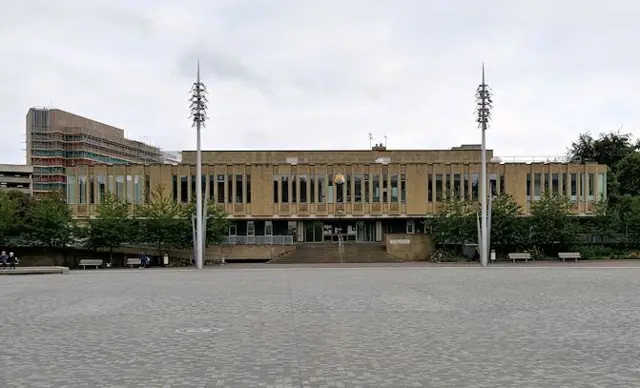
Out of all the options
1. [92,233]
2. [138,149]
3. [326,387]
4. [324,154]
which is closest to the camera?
[326,387]

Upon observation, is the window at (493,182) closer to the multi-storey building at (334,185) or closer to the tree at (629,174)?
the multi-storey building at (334,185)

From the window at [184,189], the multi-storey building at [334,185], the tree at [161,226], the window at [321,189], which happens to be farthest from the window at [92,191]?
the window at [321,189]

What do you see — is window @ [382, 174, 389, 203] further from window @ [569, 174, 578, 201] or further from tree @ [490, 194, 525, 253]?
window @ [569, 174, 578, 201]

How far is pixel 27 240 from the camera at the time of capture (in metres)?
45.8

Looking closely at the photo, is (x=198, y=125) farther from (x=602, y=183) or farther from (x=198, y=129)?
(x=602, y=183)

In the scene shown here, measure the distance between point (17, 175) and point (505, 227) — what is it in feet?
317

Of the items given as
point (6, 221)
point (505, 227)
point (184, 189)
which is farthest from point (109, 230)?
point (505, 227)

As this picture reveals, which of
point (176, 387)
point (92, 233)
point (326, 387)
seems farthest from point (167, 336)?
point (92, 233)

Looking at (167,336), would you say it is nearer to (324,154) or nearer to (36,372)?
(36,372)

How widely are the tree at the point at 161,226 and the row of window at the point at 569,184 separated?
35204mm

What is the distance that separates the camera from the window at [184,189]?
6081cm

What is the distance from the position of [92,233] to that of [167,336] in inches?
1373

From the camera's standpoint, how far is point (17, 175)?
11256cm

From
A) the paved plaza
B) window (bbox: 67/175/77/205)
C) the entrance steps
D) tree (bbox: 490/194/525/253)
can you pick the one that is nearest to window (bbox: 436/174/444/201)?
the entrance steps
